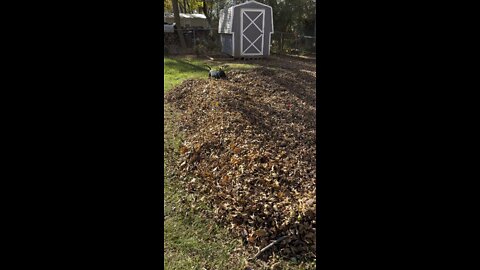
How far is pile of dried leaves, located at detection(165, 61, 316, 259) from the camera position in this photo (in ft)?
11.8

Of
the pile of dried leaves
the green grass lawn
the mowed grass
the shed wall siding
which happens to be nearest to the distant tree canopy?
the shed wall siding

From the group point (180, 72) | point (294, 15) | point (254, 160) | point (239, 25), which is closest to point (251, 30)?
point (239, 25)

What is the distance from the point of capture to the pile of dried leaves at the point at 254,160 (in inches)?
141

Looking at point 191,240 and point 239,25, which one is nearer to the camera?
point 191,240

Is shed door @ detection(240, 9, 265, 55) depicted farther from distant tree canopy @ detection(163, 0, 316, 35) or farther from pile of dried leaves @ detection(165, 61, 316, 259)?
Answer: pile of dried leaves @ detection(165, 61, 316, 259)

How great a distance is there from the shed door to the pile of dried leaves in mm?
7850

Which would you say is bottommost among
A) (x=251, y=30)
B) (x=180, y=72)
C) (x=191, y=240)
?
(x=191, y=240)

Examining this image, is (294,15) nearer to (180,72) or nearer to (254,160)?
(180,72)

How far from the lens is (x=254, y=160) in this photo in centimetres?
505

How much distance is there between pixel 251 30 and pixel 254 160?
43.5 feet
